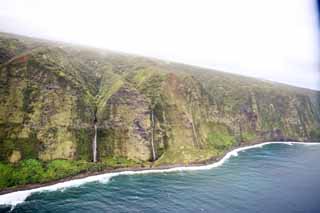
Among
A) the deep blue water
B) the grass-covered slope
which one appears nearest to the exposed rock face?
the grass-covered slope

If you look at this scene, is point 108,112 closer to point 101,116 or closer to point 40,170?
point 101,116

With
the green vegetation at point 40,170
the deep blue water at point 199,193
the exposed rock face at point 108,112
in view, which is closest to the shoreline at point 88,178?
the green vegetation at point 40,170

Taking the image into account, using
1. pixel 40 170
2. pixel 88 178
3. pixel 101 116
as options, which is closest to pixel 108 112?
pixel 101 116

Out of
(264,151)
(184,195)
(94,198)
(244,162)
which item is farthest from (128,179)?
(264,151)

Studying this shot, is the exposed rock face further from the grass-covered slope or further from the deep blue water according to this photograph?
the deep blue water

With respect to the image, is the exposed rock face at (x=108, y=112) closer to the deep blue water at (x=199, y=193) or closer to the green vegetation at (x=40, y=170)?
the green vegetation at (x=40, y=170)

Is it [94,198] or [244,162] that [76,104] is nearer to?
[94,198]
